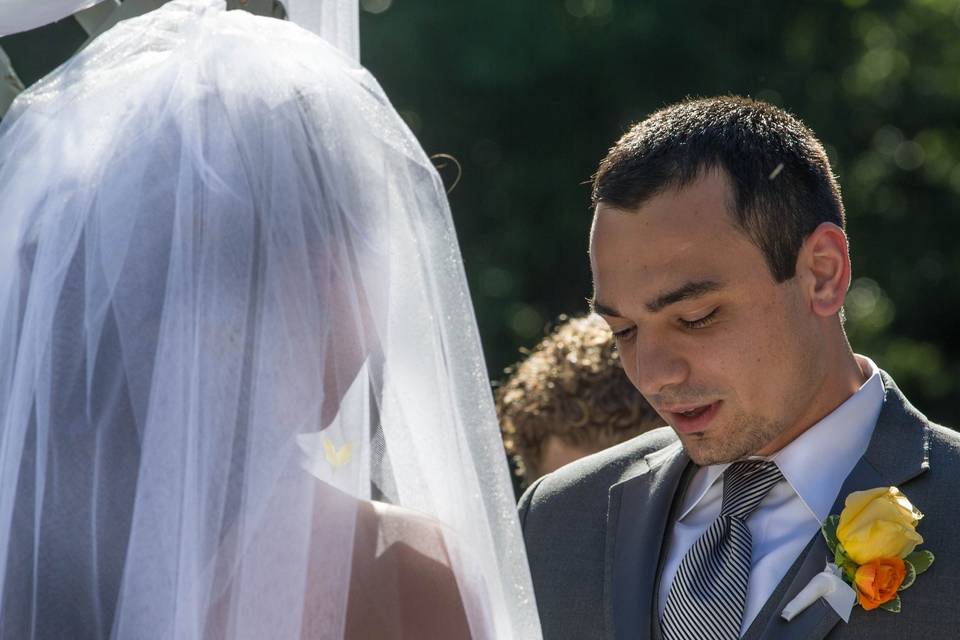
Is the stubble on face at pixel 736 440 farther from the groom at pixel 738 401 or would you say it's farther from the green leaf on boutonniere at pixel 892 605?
the green leaf on boutonniere at pixel 892 605

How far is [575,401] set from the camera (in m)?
3.70

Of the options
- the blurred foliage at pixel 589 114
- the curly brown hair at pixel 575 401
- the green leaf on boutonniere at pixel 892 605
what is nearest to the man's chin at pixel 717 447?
the green leaf on boutonniere at pixel 892 605

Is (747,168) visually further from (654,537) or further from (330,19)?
(330,19)

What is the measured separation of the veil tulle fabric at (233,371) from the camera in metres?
1.80

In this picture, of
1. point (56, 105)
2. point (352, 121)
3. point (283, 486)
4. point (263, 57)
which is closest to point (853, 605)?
point (283, 486)

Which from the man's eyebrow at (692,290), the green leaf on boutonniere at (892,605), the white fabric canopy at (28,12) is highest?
the white fabric canopy at (28,12)

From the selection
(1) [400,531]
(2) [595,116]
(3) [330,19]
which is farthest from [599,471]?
(2) [595,116]

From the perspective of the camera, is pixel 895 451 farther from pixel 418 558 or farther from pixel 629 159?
pixel 418 558

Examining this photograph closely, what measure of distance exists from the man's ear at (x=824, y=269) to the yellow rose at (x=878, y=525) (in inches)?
15.1

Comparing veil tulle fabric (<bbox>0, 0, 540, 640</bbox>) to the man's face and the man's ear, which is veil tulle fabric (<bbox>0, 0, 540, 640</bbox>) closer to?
the man's face

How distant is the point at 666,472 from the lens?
2.67m

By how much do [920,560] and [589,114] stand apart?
8.74 metres

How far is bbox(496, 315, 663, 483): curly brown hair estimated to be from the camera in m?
3.68

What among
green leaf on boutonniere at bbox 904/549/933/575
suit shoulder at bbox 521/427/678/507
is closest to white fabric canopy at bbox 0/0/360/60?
suit shoulder at bbox 521/427/678/507
